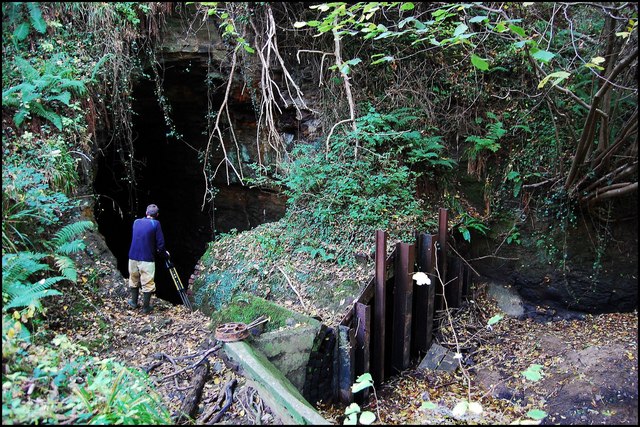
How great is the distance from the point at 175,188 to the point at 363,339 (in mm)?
7709

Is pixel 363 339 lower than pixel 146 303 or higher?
lower

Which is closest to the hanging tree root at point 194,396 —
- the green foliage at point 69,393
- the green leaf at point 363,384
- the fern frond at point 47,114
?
the green foliage at point 69,393

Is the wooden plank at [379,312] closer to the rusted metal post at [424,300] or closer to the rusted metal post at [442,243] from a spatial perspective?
the rusted metal post at [424,300]

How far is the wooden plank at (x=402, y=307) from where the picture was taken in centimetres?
580

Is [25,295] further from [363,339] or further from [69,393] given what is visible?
[363,339]

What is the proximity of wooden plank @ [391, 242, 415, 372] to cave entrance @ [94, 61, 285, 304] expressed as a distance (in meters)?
4.17

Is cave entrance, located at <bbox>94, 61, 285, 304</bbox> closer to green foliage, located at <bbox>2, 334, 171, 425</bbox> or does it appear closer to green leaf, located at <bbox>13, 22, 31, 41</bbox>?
green leaf, located at <bbox>13, 22, 31, 41</bbox>

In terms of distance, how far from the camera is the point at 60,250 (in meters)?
5.18

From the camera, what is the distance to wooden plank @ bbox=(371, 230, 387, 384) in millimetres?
5645

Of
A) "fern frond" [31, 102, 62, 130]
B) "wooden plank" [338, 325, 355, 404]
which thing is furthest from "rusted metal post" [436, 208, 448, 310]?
"fern frond" [31, 102, 62, 130]

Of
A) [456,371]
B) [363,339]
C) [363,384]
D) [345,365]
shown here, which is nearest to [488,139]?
[456,371]

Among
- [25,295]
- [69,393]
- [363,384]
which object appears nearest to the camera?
[363,384]

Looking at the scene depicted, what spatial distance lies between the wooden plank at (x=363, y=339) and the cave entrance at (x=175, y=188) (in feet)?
14.8

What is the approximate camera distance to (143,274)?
19.8 ft
